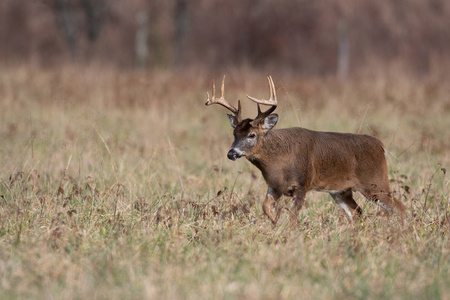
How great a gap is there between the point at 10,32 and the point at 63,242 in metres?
36.4

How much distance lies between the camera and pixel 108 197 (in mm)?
6277

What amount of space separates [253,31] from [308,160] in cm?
2889

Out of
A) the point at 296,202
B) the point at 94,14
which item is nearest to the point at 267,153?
the point at 296,202

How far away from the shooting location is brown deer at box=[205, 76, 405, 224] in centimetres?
623

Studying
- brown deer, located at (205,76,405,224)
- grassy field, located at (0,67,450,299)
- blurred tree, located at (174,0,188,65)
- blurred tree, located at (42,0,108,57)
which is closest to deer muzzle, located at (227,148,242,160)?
brown deer, located at (205,76,405,224)

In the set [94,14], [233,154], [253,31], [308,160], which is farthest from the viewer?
[253,31]

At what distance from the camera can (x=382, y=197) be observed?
654 centimetres

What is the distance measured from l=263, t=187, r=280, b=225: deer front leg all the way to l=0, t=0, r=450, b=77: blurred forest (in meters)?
25.9

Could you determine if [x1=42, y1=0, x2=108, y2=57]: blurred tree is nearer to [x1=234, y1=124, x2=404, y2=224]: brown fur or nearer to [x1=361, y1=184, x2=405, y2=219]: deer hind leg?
[x1=234, y1=124, x2=404, y2=224]: brown fur

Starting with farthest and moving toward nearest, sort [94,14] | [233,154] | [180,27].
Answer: [94,14] → [180,27] → [233,154]

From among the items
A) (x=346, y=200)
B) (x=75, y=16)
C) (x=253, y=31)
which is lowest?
(x=253, y=31)

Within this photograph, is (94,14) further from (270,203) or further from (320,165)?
(270,203)

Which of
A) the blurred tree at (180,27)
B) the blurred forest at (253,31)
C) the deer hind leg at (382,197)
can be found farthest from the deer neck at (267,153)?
the blurred forest at (253,31)

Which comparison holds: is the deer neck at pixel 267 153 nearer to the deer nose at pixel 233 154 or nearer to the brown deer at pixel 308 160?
the brown deer at pixel 308 160
